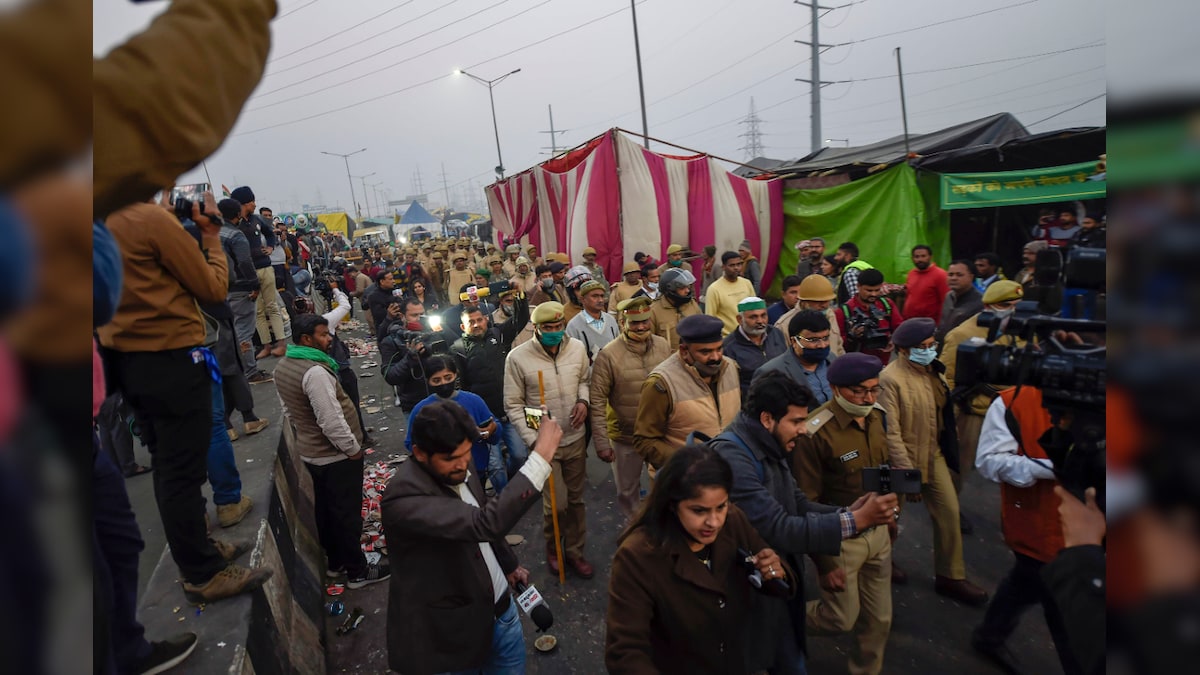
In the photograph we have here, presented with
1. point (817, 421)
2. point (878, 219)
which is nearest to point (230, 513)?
point (817, 421)

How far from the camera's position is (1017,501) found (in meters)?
2.89

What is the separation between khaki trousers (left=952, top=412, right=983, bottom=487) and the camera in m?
4.13

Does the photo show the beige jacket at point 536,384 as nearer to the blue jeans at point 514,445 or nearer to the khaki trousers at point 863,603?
the blue jeans at point 514,445

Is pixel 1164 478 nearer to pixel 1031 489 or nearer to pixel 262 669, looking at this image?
pixel 1031 489

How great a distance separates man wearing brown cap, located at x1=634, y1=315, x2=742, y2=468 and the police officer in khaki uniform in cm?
61

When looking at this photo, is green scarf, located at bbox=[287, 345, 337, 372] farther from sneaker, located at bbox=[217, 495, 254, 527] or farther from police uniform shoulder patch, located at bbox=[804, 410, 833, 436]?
police uniform shoulder patch, located at bbox=[804, 410, 833, 436]

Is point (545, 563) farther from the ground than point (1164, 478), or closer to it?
closer to it

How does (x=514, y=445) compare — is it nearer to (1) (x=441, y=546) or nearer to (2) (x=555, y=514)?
(2) (x=555, y=514)

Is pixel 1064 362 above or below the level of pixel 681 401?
above

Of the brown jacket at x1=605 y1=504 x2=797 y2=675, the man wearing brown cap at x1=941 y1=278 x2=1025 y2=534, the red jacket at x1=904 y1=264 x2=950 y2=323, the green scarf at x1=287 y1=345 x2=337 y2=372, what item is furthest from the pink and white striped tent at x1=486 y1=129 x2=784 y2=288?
the brown jacket at x1=605 y1=504 x2=797 y2=675

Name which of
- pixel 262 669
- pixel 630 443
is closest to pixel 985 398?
pixel 630 443

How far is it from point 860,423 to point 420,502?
2.32 metres

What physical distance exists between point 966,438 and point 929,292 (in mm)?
2630

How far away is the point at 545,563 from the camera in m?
4.42
